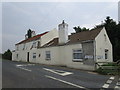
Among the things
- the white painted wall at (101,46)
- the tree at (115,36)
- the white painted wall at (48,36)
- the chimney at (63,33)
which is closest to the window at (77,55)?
the white painted wall at (101,46)

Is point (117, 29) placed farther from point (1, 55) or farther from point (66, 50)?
point (1, 55)

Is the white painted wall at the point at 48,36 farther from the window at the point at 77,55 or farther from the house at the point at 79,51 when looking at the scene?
the window at the point at 77,55

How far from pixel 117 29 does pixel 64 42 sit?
10076mm

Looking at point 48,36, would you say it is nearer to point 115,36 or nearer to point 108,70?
point 115,36

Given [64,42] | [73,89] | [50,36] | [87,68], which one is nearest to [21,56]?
[50,36]

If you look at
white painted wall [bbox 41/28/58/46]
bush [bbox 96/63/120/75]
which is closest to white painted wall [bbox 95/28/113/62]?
bush [bbox 96/63/120/75]

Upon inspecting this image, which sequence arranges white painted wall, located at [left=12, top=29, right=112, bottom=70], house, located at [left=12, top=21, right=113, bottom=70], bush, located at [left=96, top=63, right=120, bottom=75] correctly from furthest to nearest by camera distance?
white painted wall, located at [left=12, top=29, right=112, bottom=70], house, located at [left=12, top=21, right=113, bottom=70], bush, located at [left=96, top=63, right=120, bottom=75]

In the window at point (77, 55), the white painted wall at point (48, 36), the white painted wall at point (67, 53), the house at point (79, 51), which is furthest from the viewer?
the white painted wall at point (48, 36)

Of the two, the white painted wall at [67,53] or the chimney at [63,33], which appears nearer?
the white painted wall at [67,53]

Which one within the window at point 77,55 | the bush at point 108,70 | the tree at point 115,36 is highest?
the tree at point 115,36

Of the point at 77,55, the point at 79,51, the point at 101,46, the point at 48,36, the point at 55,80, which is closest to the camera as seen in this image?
the point at 55,80

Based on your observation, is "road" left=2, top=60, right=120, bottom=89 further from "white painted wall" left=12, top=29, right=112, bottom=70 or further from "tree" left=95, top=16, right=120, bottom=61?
"tree" left=95, top=16, right=120, bottom=61

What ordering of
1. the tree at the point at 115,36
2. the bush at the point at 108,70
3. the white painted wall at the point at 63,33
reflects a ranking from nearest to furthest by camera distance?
1. the bush at the point at 108,70
2. the white painted wall at the point at 63,33
3. the tree at the point at 115,36

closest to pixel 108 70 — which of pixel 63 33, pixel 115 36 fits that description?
pixel 63 33
